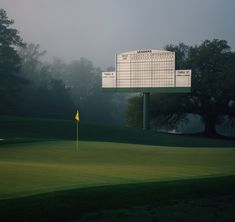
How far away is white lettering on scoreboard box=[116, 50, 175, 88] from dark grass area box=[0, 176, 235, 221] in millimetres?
36044

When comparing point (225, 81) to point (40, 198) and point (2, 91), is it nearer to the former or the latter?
point (2, 91)

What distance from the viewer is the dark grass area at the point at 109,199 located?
812cm

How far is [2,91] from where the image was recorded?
73250 mm

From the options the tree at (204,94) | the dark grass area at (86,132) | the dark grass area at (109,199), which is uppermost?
the tree at (204,94)

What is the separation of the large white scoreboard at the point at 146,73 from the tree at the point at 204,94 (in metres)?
13.9

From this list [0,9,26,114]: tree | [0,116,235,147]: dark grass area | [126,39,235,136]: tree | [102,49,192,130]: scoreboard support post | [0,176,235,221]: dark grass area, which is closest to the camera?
[0,176,235,221]: dark grass area

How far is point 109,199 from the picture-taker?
9.46m

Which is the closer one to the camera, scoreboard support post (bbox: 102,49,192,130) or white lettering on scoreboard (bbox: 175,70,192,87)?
white lettering on scoreboard (bbox: 175,70,192,87)

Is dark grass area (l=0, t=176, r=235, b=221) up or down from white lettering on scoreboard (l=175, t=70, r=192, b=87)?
down

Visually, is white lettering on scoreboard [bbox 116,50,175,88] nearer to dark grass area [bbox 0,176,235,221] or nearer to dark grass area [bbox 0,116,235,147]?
dark grass area [bbox 0,116,235,147]

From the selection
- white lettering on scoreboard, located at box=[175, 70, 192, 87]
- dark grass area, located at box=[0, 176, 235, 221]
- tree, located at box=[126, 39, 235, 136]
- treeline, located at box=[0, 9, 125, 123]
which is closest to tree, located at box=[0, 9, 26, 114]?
treeline, located at box=[0, 9, 125, 123]

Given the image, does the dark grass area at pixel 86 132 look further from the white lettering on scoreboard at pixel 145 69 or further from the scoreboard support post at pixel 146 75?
the white lettering on scoreboard at pixel 145 69

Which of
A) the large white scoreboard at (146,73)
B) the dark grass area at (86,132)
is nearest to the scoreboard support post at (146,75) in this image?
the large white scoreboard at (146,73)

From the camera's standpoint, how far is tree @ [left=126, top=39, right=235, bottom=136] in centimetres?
6125
